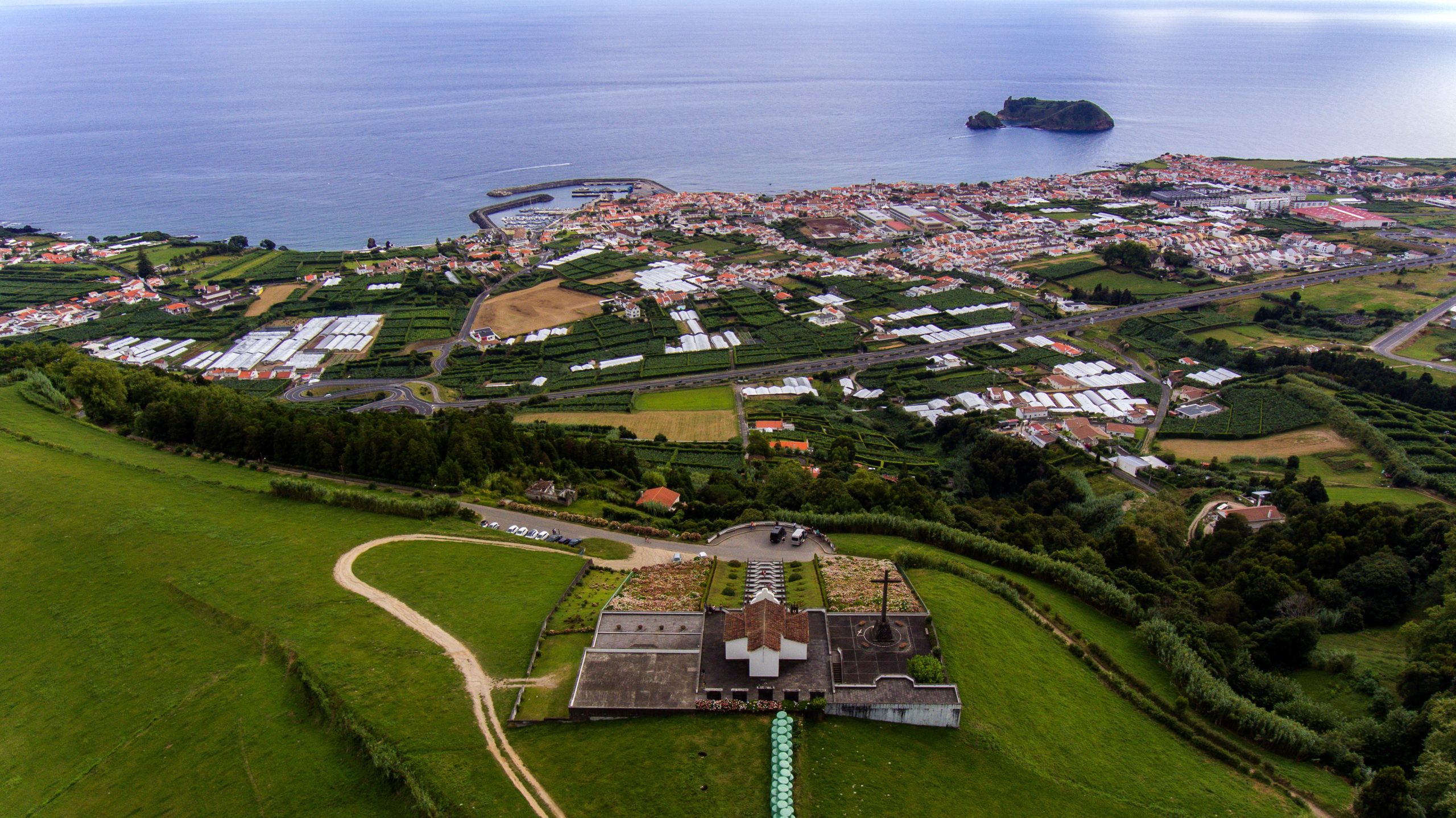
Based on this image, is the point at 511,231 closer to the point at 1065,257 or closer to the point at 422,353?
the point at 422,353

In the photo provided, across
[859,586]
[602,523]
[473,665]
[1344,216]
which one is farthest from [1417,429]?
[1344,216]

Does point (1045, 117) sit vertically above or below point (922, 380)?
above

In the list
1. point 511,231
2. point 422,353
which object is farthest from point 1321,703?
point 511,231

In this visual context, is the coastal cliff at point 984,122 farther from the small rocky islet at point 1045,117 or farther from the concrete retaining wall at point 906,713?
the concrete retaining wall at point 906,713

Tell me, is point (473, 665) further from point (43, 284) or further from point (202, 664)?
point (43, 284)

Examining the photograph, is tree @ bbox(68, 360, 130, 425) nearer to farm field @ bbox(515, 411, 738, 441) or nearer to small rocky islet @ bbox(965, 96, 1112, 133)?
farm field @ bbox(515, 411, 738, 441)

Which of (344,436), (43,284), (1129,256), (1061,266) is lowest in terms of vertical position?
(344,436)

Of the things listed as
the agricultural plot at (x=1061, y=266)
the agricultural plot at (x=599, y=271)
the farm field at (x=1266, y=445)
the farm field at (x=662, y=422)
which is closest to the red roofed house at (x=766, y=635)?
the farm field at (x=662, y=422)
